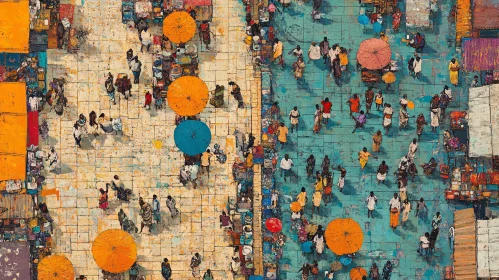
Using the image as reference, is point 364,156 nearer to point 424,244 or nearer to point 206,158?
point 424,244

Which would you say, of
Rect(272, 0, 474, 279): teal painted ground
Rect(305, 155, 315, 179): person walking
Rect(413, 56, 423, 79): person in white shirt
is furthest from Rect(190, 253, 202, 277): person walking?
Rect(413, 56, 423, 79): person in white shirt

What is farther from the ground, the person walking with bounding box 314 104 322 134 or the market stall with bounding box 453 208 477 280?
the person walking with bounding box 314 104 322 134

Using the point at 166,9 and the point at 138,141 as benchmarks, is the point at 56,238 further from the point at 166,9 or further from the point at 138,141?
the point at 166,9

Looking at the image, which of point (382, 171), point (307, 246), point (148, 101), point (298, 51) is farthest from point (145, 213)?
point (382, 171)

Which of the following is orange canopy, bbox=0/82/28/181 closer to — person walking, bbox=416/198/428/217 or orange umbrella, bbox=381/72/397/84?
orange umbrella, bbox=381/72/397/84

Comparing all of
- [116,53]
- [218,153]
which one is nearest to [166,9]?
[116,53]

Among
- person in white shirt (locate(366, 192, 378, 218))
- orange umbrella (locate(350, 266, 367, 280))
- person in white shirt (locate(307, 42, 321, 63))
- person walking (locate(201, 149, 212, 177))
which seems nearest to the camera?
orange umbrella (locate(350, 266, 367, 280))

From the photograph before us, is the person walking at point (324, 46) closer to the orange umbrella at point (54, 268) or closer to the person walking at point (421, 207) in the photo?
the person walking at point (421, 207)
